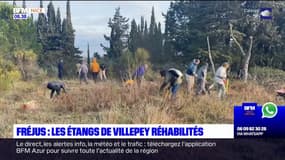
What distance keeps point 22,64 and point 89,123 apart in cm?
77

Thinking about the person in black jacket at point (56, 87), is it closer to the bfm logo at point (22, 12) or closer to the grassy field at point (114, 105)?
the grassy field at point (114, 105)

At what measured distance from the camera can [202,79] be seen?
183 inches

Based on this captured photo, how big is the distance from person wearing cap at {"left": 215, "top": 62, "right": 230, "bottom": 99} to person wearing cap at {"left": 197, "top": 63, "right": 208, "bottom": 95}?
0.10m

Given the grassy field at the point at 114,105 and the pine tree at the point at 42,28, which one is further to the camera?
the pine tree at the point at 42,28

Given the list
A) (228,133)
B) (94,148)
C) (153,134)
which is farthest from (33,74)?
(228,133)

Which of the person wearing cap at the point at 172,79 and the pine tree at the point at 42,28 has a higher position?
the pine tree at the point at 42,28

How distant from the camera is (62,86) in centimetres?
458

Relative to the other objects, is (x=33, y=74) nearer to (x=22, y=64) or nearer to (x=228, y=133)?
(x=22, y=64)

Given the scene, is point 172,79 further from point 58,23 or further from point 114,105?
point 58,23

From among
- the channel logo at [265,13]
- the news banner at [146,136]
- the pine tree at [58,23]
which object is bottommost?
the news banner at [146,136]

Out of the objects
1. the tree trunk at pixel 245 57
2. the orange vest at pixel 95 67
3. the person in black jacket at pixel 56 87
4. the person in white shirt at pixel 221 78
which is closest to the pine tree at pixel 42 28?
the person in black jacket at pixel 56 87

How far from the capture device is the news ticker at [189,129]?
449 cm

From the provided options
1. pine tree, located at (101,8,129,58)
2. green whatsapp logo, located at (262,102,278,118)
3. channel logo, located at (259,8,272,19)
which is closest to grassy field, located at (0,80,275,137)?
green whatsapp logo, located at (262,102,278,118)

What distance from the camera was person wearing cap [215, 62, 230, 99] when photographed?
15.1 ft
